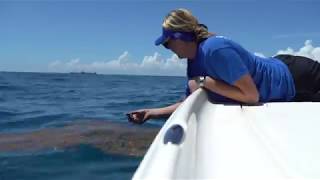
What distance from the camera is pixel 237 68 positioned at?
244 cm

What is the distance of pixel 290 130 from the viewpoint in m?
1.96

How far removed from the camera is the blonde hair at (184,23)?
98.7 inches

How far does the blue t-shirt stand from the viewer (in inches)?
96.3

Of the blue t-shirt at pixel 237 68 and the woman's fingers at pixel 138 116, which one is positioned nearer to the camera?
the blue t-shirt at pixel 237 68

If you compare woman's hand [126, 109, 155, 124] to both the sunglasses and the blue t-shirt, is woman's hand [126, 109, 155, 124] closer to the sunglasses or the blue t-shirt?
the blue t-shirt

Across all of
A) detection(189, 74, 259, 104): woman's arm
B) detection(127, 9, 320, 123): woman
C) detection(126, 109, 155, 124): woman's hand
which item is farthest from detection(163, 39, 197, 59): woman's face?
detection(126, 109, 155, 124): woman's hand

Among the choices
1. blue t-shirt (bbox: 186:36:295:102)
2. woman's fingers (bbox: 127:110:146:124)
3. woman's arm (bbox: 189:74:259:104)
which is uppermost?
blue t-shirt (bbox: 186:36:295:102)

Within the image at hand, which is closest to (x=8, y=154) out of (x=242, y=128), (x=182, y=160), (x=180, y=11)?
(x=180, y=11)

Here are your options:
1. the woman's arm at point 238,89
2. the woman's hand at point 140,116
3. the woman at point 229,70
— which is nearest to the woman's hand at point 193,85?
the woman at point 229,70

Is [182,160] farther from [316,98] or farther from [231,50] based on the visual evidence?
[316,98]

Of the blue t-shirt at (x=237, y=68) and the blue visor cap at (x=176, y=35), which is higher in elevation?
the blue visor cap at (x=176, y=35)

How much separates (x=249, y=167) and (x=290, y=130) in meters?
0.49

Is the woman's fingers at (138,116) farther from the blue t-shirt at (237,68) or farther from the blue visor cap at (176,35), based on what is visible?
the blue visor cap at (176,35)

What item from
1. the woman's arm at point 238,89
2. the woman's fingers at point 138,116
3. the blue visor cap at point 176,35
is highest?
the blue visor cap at point 176,35
